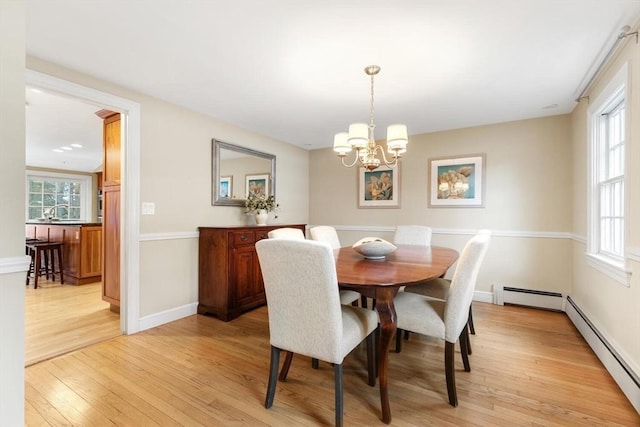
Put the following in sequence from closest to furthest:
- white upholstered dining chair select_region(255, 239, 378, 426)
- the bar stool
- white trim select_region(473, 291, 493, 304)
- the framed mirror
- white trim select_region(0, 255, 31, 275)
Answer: white trim select_region(0, 255, 31, 275)
white upholstered dining chair select_region(255, 239, 378, 426)
the framed mirror
white trim select_region(473, 291, 493, 304)
the bar stool

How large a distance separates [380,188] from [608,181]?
2.50 meters

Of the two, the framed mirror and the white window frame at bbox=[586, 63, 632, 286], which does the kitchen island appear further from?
the white window frame at bbox=[586, 63, 632, 286]

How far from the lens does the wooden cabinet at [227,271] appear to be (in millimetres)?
3035

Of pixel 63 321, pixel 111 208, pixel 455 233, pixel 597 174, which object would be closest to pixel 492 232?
pixel 455 233

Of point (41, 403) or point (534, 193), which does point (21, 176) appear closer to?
point (41, 403)

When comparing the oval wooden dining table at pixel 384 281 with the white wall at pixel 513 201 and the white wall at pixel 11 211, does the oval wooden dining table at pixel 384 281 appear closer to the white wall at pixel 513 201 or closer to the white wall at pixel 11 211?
the white wall at pixel 11 211

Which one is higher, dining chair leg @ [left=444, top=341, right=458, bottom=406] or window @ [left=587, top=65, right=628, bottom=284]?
window @ [left=587, top=65, right=628, bottom=284]

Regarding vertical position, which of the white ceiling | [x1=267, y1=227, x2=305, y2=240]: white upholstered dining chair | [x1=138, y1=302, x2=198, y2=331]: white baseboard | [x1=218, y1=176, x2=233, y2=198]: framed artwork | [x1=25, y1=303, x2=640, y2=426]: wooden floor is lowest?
[x1=25, y1=303, x2=640, y2=426]: wooden floor

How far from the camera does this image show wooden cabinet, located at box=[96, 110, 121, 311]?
3076mm

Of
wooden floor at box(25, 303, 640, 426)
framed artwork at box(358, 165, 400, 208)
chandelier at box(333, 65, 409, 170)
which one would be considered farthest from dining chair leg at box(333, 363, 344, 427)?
framed artwork at box(358, 165, 400, 208)

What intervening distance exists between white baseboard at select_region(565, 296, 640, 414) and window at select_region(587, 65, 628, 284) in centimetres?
50

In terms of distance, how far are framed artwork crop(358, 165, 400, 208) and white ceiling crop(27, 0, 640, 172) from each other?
4.46 ft

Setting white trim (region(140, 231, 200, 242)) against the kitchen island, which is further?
the kitchen island

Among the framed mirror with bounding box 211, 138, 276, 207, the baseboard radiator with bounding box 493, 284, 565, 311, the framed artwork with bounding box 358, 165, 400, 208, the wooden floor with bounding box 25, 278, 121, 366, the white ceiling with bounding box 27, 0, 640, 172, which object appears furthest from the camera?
the framed artwork with bounding box 358, 165, 400, 208
